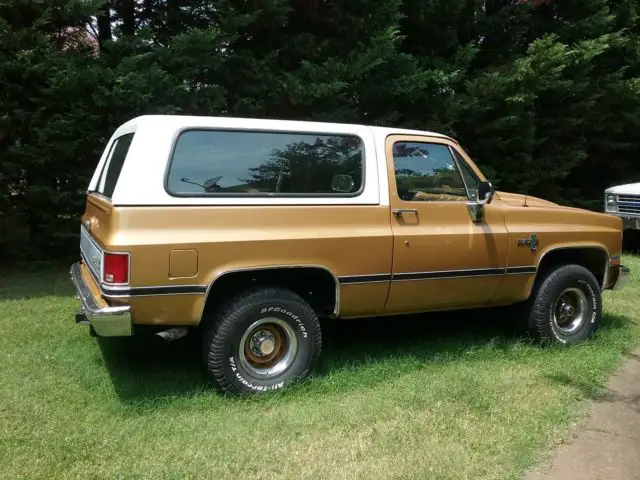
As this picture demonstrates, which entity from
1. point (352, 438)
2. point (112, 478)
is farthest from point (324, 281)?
point (112, 478)

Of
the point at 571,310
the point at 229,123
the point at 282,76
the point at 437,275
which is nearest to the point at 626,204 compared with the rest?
the point at 571,310

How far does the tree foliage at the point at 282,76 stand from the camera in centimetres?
802

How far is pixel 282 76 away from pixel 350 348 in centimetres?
485

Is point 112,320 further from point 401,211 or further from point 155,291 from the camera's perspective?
point 401,211

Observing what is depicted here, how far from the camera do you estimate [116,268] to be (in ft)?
12.5

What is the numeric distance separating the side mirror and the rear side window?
2.69 m

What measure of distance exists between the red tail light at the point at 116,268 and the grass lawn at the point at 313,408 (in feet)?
2.91

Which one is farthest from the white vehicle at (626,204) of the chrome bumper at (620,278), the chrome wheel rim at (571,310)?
the chrome wheel rim at (571,310)

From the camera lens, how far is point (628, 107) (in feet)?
43.2

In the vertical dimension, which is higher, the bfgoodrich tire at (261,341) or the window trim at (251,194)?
the window trim at (251,194)

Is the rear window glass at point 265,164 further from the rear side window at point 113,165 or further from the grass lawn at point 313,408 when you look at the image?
the grass lawn at point 313,408

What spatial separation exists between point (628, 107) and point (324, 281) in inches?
440

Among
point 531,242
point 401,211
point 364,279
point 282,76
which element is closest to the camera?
point 364,279

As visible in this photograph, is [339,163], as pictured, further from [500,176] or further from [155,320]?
[500,176]
